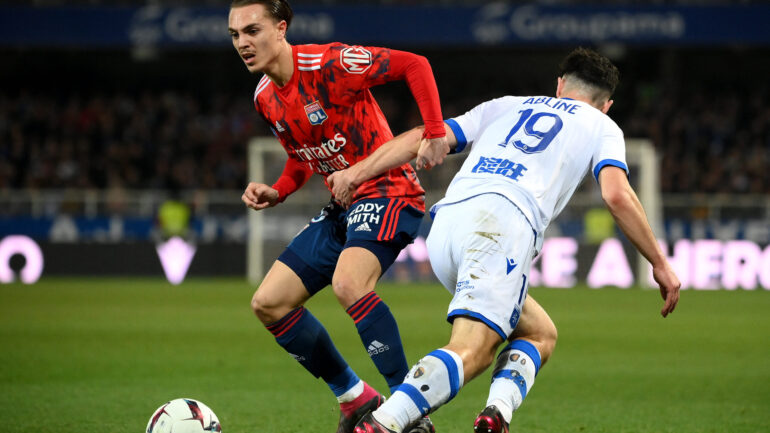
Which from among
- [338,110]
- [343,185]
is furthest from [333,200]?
[343,185]

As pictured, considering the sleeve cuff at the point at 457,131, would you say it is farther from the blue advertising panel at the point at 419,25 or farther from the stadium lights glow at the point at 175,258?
the blue advertising panel at the point at 419,25

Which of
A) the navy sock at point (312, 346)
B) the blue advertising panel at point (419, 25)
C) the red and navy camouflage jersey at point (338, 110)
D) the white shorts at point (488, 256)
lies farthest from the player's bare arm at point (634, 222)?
the blue advertising panel at point (419, 25)

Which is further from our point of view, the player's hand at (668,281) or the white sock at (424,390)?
the player's hand at (668,281)

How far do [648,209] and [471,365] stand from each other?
586 inches

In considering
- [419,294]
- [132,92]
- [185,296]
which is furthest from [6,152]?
[419,294]

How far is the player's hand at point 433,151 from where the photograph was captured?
4.29 m

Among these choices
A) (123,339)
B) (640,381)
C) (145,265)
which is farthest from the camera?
(145,265)

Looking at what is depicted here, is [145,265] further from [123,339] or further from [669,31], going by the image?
[669,31]

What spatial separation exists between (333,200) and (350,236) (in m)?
0.34

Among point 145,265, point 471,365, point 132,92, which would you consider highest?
point 471,365

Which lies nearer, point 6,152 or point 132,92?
point 6,152

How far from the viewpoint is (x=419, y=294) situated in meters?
15.6

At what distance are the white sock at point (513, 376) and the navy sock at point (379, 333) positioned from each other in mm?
520

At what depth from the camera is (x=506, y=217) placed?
396 cm
